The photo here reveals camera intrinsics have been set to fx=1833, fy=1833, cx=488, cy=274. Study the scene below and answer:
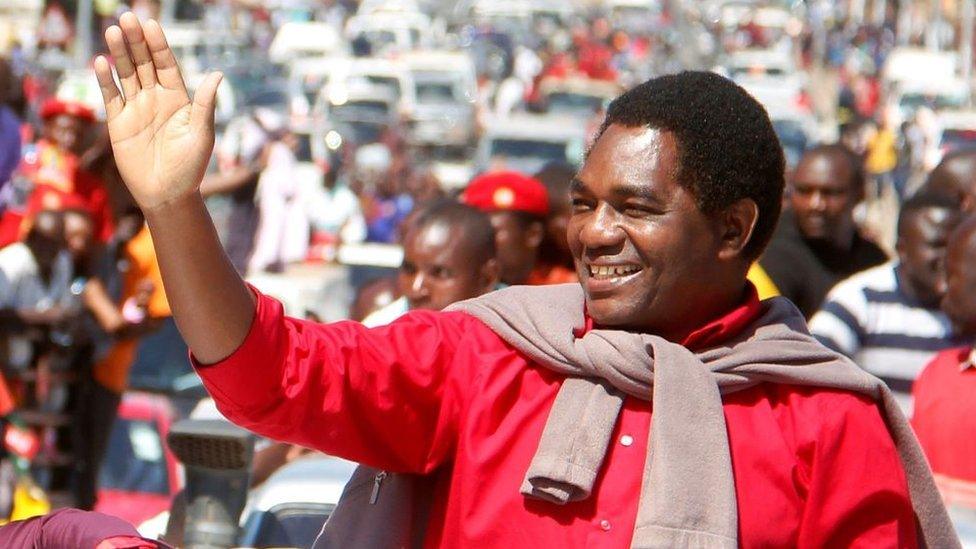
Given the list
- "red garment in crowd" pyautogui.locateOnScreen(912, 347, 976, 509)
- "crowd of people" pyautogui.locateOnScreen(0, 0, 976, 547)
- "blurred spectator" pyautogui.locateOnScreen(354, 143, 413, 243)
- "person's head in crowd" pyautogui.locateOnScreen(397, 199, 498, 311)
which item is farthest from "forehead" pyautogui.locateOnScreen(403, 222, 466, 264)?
"blurred spectator" pyautogui.locateOnScreen(354, 143, 413, 243)

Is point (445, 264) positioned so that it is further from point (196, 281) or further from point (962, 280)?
point (196, 281)

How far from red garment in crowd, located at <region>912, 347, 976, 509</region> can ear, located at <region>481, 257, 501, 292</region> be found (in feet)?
4.22

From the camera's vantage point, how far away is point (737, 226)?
2725 mm

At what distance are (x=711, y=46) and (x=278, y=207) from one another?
32.9 m

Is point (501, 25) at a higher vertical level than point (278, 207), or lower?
lower

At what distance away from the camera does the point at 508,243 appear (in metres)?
6.30

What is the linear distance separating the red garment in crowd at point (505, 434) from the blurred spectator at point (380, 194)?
1038 centimetres

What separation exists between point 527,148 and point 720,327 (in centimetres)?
1691

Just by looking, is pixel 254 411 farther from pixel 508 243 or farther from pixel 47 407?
pixel 47 407

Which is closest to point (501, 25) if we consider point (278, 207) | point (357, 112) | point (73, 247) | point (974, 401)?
point (357, 112)

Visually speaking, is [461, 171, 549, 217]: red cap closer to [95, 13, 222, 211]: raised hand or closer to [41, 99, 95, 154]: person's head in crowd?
[41, 99, 95, 154]: person's head in crowd

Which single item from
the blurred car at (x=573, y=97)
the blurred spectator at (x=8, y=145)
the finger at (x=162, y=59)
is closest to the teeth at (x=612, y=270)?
the finger at (x=162, y=59)

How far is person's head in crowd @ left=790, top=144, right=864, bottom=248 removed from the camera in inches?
267

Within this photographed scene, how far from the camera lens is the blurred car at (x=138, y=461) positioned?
6633 millimetres
